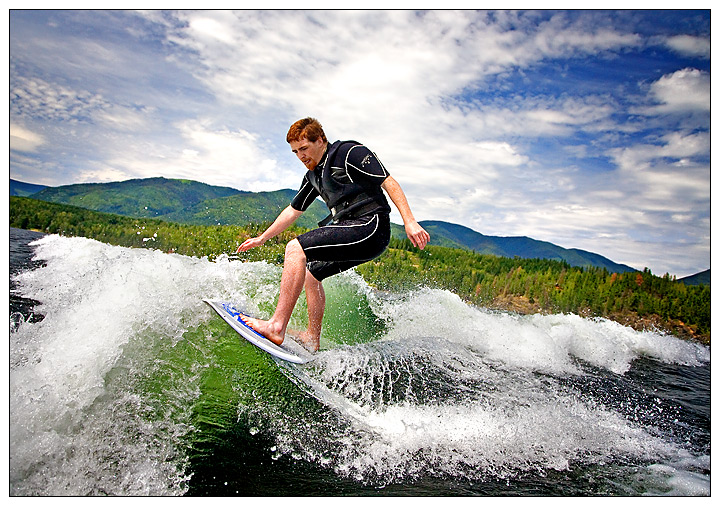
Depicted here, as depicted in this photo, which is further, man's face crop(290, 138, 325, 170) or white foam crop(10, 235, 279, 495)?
man's face crop(290, 138, 325, 170)

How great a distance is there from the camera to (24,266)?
580 inches

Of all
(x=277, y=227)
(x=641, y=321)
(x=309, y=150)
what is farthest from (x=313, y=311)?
(x=641, y=321)

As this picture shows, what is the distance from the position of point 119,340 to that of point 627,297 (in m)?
34.1

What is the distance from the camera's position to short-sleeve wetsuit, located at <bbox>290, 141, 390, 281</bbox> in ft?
12.9

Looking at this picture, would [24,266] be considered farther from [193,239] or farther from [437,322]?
[193,239]

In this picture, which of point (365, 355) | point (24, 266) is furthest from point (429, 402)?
point (24, 266)

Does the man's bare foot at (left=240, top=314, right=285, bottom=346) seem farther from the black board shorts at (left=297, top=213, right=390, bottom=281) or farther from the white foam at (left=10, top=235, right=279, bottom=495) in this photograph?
the black board shorts at (left=297, top=213, right=390, bottom=281)

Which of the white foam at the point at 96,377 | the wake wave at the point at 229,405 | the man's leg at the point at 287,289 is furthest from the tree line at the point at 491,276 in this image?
the white foam at the point at 96,377

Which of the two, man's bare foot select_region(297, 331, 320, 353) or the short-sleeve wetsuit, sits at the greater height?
the short-sleeve wetsuit

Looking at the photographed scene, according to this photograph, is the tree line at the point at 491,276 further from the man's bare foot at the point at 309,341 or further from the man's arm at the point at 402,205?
the man's arm at the point at 402,205

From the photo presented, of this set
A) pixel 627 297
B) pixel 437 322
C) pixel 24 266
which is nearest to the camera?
pixel 437 322

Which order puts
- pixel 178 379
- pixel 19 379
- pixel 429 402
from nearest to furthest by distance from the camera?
pixel 19 379 < pixel 178 379 < pixel 429 402

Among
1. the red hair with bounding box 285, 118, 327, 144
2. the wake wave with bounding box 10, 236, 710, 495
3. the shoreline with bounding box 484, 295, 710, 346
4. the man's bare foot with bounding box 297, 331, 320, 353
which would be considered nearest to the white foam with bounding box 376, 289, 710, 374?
the wake wave with bounding box 10, 236, 710, 495

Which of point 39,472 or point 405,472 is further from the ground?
point 39,472
